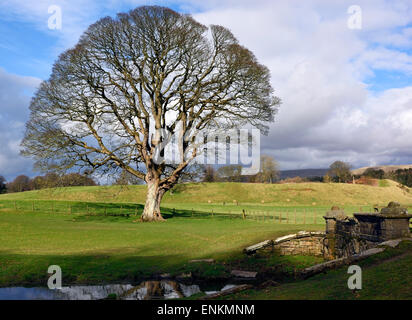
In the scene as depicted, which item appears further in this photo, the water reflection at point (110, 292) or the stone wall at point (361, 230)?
the stone wall at point (361, 230)

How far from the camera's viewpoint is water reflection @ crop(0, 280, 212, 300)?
15.4m

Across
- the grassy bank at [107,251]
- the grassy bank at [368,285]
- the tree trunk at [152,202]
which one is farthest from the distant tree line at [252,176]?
the grassy bank at [368,285]

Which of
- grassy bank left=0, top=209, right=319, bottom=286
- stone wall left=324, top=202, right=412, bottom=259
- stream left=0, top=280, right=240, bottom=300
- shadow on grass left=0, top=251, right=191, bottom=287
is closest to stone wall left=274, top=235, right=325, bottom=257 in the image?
stone wall left=324, top=202, right=412, bottom=259

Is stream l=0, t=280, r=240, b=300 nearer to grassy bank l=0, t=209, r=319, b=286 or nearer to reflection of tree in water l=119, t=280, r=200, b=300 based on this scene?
reflection of tree in water l=119, t=280, r=200, b=300

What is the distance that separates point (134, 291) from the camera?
16422 millimetres

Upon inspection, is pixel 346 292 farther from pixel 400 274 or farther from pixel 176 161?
pixel 176 161

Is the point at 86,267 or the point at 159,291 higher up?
the point at 86,267

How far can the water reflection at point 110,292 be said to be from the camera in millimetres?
15398

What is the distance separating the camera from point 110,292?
16.3 meters

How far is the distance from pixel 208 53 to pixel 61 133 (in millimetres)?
17225

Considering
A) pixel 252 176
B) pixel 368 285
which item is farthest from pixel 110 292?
pixel 252 176

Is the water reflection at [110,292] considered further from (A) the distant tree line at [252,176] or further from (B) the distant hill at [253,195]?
(A) the distant tree line at [252,176]

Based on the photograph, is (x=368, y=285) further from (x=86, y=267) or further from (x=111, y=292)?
(x=86, y=267)
